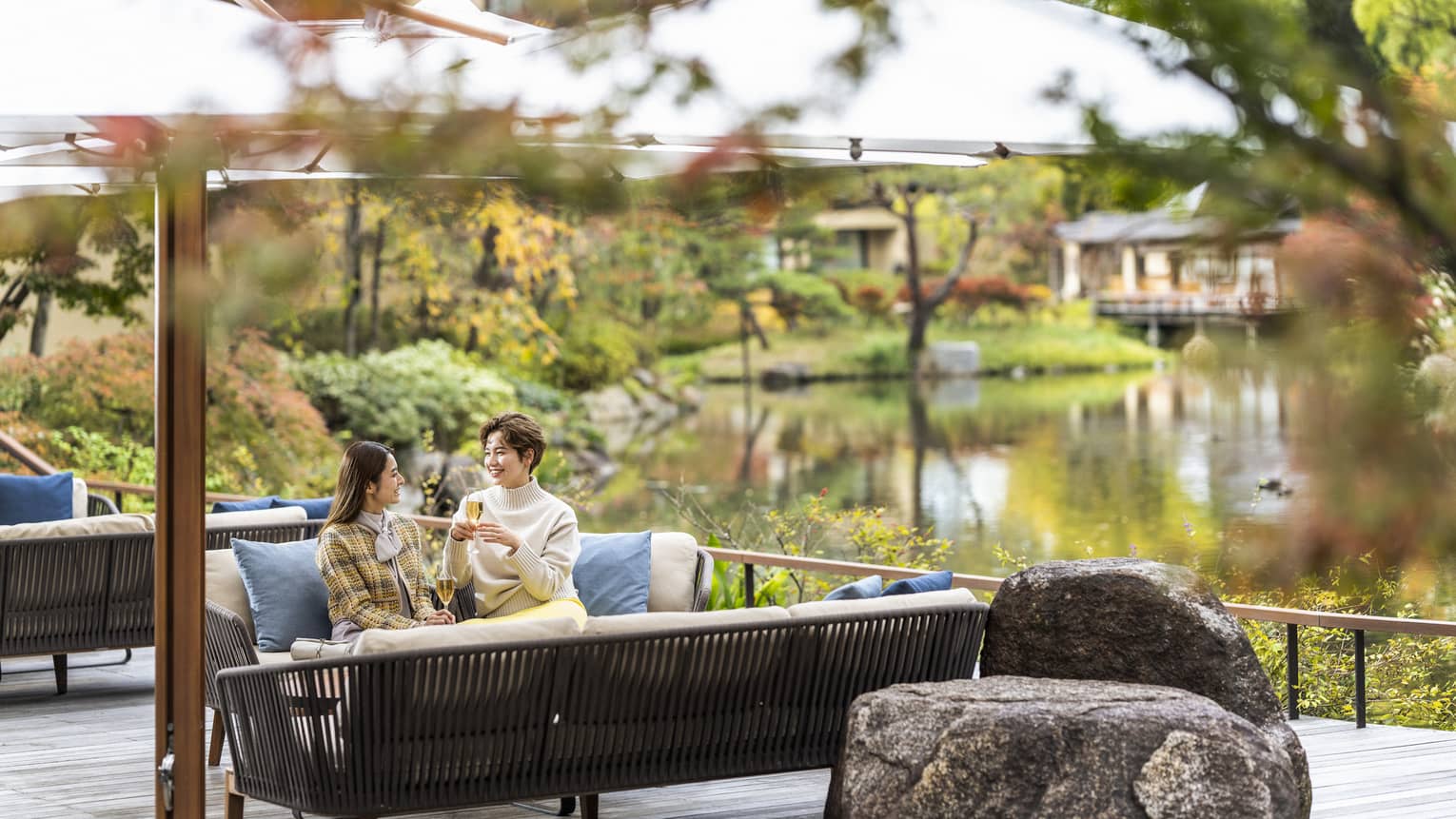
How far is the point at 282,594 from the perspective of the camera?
4.55 meters

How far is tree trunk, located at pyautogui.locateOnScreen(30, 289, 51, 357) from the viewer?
14669 mm

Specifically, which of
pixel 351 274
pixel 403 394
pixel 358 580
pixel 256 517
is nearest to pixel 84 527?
pixel 256 517

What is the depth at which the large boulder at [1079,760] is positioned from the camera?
3.21 metres

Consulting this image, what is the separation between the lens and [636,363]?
24.5 metres

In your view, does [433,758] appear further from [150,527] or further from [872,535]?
[872,535]

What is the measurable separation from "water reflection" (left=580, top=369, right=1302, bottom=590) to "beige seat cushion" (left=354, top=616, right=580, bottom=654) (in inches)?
362

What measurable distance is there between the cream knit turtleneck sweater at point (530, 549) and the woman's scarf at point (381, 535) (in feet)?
0.70

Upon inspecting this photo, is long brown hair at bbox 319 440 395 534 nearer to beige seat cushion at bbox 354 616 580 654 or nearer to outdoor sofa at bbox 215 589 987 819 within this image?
outdoor sofa at bbox 215 589 987 819

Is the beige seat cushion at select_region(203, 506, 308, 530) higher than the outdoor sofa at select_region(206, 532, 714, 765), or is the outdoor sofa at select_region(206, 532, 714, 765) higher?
the beige seat cushion at select_region(203, 506, 308, 530)

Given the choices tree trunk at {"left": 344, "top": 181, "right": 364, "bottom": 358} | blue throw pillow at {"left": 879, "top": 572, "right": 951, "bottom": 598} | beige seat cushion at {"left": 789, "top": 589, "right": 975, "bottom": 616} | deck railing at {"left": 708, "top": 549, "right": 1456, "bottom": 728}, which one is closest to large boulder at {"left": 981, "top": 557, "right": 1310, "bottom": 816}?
beige seat cushion at {"left": 789, "top": 589, "right": 975, "bottom": 616}

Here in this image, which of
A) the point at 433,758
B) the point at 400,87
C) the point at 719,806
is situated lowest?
the point at 719,806

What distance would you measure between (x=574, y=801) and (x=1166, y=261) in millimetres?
3538

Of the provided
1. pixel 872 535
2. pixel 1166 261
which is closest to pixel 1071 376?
pixel 872 535

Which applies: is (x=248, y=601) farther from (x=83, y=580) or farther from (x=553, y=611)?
(x=83, y=580)
